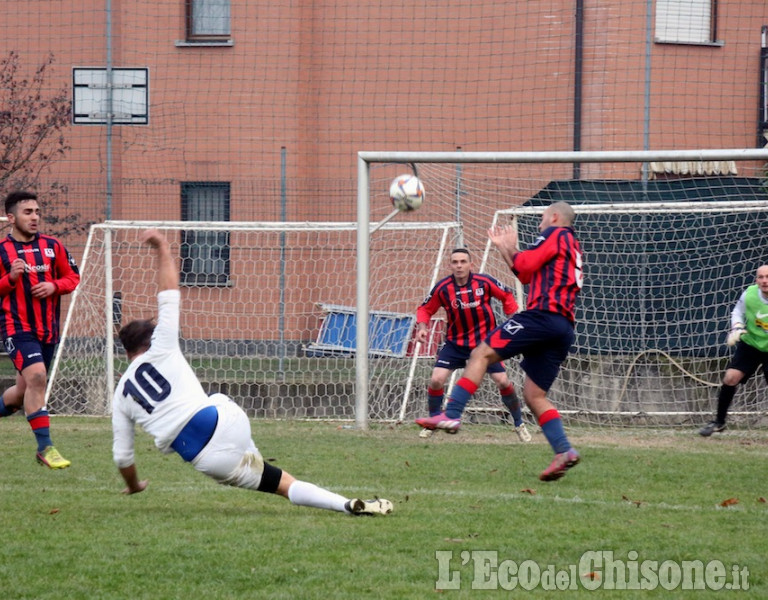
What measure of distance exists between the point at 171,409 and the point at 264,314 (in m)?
9.27

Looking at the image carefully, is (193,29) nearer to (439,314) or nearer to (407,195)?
(439,314)

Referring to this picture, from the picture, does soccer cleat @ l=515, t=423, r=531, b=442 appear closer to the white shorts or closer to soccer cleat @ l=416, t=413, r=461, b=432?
soccer cleat @ l=416, t=413, r=461, b=432

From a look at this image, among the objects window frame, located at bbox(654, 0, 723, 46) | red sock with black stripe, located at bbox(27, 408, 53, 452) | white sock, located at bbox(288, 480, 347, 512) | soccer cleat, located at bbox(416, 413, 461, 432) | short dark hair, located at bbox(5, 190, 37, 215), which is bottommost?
red sock with black stripe, located at bbox(27, 408, 53, 452)

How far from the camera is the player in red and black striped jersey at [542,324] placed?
7852 millimetres

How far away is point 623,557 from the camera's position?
5.68 meters

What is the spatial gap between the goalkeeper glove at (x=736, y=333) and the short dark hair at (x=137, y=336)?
22.6 feet

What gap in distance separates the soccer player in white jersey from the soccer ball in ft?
15.3

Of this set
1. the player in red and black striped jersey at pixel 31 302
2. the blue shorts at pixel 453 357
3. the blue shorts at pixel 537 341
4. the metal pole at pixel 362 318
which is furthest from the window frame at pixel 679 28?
the player in red and black striped jersey at pixel 31 302

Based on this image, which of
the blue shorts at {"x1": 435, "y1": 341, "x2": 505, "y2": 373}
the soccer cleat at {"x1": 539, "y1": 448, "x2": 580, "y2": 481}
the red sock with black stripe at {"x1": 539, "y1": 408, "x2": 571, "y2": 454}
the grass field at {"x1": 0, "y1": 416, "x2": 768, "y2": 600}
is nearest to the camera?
the grass field at {"x1": 0, "y1": 416, "x2": 768, "y2": 600}

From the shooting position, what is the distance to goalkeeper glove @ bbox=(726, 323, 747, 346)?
11.2 m

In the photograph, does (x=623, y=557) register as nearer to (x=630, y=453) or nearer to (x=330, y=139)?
(x=630, y=453)

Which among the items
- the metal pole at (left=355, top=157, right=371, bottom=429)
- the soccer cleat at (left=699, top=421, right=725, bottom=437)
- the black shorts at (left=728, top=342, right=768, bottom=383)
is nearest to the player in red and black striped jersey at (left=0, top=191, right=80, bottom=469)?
the metal pole at (left=355, top=157, right=371, bottom=429)

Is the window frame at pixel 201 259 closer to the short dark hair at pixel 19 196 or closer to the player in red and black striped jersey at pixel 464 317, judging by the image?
the player in red and black striped jersey at pixel 464 317

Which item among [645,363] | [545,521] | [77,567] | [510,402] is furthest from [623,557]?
[645,363]
